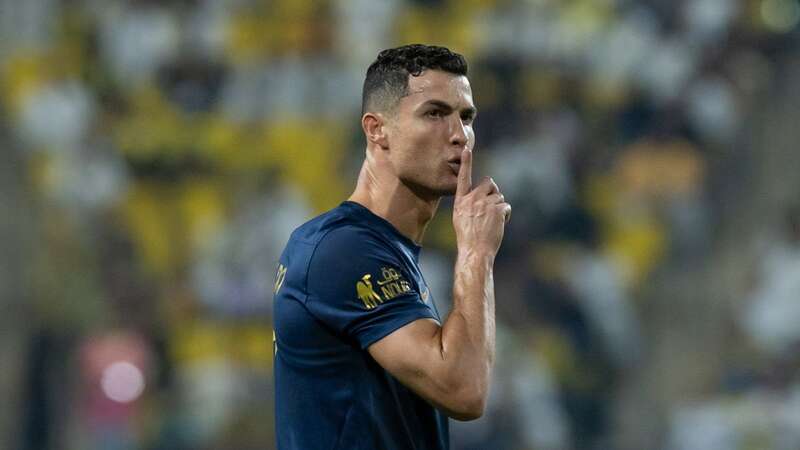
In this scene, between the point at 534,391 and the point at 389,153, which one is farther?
the point at 534,391

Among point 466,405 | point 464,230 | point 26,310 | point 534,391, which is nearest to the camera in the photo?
point 466,405

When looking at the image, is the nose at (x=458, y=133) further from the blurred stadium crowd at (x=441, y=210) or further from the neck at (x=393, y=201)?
the blurred stadium crowd at (x=441, y=210)

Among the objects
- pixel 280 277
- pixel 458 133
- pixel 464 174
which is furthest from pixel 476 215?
pixel 280 277

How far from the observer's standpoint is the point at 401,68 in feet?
9.27

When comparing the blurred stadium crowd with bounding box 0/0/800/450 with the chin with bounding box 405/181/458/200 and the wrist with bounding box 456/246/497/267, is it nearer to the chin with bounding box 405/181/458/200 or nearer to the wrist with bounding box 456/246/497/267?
the chin with bounding box 405/181/458/200

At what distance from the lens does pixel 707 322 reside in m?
8.60

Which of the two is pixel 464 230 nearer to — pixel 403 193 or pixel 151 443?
pixel 403 193

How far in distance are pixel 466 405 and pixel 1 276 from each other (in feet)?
24.8

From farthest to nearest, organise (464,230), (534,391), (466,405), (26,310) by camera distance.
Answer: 1. (26,310)
2. (534,391)
3. (464,230)
4. (466,405)

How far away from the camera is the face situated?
277cm

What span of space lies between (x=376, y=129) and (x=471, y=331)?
0.60 metres

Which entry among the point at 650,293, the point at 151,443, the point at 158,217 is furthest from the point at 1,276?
the point at 650,293

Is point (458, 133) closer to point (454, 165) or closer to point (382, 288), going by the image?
point (454, 165)

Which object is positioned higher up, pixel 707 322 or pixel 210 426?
pixel 707 322
